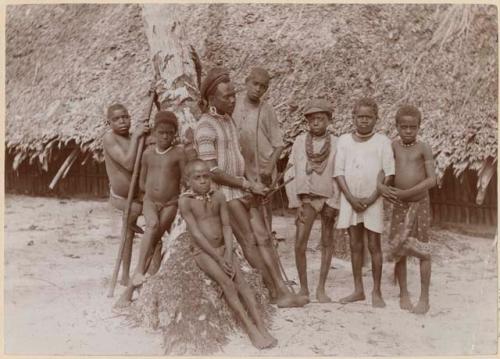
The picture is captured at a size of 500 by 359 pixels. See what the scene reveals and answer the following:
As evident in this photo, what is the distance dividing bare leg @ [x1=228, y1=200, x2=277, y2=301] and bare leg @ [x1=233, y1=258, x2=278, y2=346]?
333 mm

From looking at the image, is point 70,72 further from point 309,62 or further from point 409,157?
point 409,157

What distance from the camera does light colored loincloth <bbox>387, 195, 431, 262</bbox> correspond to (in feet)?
13.3

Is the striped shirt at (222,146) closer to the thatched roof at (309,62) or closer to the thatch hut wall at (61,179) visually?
the thatched roof at (309,62)

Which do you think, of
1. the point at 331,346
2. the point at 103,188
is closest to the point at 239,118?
the point at 331,346

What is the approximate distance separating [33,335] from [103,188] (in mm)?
3977

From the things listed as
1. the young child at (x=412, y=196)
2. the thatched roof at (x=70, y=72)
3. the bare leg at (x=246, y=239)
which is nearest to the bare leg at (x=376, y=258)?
the young child at (x=412, y=196)

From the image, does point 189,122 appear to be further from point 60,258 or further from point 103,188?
point 103,188

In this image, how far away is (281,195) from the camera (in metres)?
6.62

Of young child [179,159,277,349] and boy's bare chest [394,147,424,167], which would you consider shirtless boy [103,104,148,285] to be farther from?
boy's bare chest [394,147,424,167]

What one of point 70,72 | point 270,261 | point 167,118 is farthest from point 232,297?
point 70,72

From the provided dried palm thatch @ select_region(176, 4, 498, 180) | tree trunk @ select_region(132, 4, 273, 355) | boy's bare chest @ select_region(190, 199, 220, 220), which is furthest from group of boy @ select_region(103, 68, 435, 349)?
dried palm thatch @ select_region(176, 4, 498, 180)

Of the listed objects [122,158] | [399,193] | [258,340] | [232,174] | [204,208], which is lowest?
[258,340]

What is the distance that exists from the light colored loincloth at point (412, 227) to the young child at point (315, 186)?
44 centimetres

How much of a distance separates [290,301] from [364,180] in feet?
3.01
